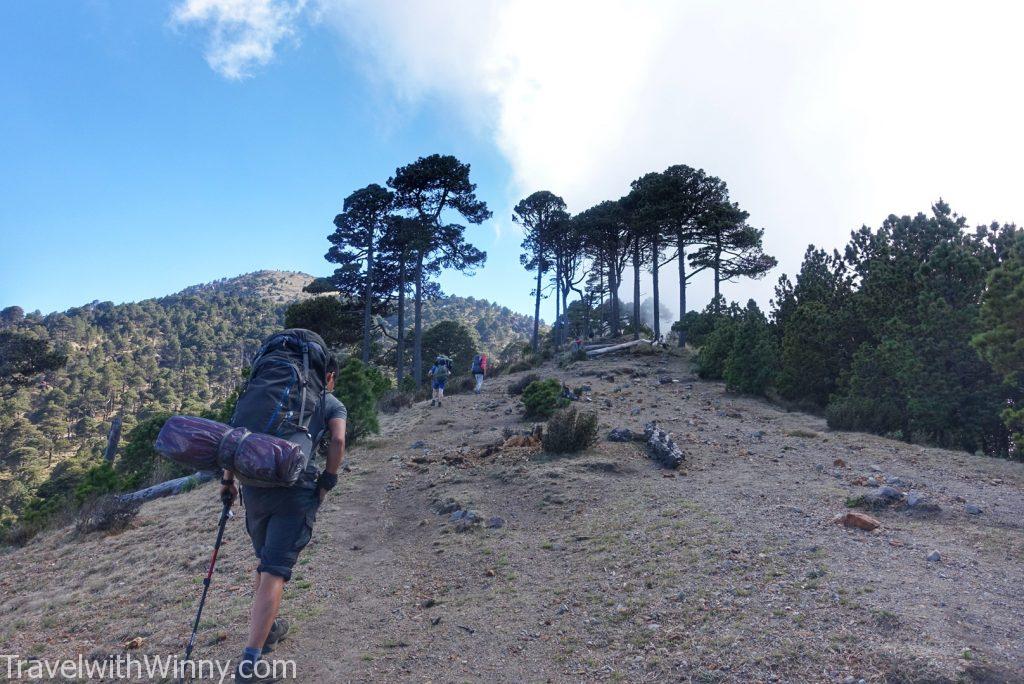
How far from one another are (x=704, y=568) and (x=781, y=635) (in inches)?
43.5

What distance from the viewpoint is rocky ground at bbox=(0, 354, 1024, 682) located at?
127 inches

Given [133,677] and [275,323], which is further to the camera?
[275,323]

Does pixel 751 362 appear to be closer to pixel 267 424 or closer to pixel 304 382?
pixel 304 382

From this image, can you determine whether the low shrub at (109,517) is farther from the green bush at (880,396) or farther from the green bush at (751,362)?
the green bush at (751,362)

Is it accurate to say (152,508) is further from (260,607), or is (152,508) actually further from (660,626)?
(660,626)

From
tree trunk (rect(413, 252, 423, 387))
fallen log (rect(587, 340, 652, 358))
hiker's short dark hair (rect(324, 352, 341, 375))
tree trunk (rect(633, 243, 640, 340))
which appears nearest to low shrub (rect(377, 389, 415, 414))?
tree trunk (rect(413, 252, 423, 387))

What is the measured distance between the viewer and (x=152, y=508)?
9.71m

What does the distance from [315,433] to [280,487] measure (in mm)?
423

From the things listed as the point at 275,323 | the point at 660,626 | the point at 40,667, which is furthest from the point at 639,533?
the point at 275,323

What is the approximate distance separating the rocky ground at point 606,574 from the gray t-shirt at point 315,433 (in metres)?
1.35

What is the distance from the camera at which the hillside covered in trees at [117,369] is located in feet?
148

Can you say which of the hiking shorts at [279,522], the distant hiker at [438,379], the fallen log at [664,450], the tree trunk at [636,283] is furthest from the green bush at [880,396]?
the tree trunk at [636,283]

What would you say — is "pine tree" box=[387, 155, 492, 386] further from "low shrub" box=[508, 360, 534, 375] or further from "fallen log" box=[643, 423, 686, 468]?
"fallen log" box=[643, 423, 686, 468]

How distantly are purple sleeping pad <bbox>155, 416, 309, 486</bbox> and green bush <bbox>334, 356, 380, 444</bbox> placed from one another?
846 centimetres
